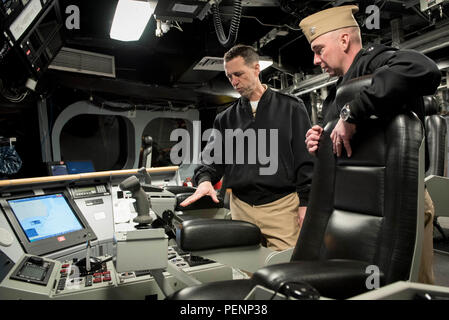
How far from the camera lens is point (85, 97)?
649 cm

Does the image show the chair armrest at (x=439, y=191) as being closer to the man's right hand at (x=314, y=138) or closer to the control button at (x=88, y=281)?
the man's right hand at (x=314, y=138)

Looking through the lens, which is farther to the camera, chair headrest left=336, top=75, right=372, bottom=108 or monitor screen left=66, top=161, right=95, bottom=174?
monitor screen left=66, top=161, right=95, bottom=174

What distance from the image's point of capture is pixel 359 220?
0.97 meters

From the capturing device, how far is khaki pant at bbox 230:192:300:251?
1719 millimetres

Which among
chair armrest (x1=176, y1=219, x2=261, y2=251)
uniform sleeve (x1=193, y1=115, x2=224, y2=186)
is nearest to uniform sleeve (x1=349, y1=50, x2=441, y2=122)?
chair armrest (x1=176, y1=219, x2=261, y2=251)

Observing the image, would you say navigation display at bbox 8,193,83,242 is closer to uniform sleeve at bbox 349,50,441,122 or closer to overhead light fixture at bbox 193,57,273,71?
uniform sleeve at bbox 349,50,441,122

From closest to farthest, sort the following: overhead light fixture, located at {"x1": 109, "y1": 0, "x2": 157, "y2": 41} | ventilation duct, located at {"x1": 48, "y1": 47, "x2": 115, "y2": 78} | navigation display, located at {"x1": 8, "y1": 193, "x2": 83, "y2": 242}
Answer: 1. navigation display, located at {"x1": 8, "y1": 193, "x2": 83, "y2": 242}
2. overhead light fixture, located at {"x1": 109, "y1": 0, "x2": 157, "y2": 41}
3. ventilation duct, located at {"x1": 48, "y1": 47, "x2": 115, "y2": 78}

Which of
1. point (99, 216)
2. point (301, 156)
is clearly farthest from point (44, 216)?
point (301, 156)

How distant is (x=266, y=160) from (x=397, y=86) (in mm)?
988

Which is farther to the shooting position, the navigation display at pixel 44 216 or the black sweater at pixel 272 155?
the navigation display at pixel 44 216

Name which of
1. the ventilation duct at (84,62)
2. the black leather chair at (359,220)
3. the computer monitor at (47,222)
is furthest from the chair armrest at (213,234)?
the ventilation duct at (84,62)

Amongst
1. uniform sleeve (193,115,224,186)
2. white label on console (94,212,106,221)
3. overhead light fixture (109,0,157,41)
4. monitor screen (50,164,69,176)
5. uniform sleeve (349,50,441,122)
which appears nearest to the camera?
uniform sleeve (349,50,441,122)

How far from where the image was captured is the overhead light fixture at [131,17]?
2.84 meters

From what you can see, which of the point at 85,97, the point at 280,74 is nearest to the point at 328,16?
the point at 280,74
